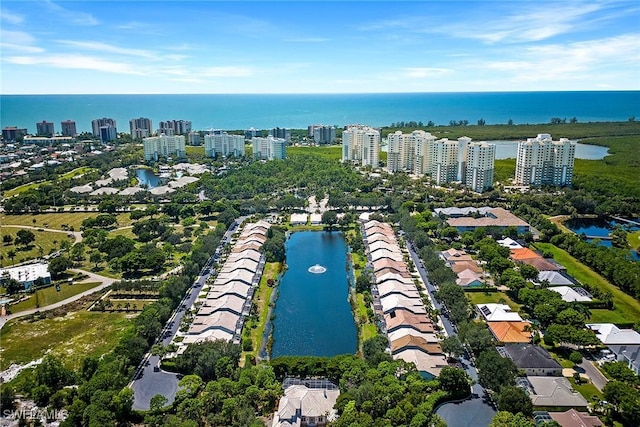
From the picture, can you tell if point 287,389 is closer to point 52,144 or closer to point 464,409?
point 464,409

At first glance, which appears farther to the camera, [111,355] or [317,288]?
[317,288]

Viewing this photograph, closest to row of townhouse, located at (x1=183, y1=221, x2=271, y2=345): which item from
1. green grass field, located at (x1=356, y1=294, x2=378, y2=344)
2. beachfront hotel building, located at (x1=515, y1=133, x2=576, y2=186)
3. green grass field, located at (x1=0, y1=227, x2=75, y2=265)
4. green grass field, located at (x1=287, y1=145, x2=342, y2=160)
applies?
green grass field, located at (x1=356, y1=294, x2=378, y2=344)

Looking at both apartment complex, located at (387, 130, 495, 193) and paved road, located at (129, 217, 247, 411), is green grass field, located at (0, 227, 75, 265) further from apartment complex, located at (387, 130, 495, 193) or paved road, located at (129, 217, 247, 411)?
apartment complex, located at (387, 130, 495, 193)

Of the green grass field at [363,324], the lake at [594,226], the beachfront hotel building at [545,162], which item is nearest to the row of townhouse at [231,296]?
the green grass field at [363,324]

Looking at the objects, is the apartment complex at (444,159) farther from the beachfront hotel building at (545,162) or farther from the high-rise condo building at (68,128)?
the high-rise condo building at (68,128)

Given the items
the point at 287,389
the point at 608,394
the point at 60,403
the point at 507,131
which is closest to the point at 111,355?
the point at 60,403
